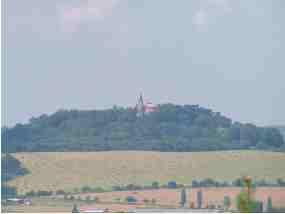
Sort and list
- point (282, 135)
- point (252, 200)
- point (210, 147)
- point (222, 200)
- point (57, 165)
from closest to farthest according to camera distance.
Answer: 1. point (252, 200)
2. point (222, 200)
3. point (282, 135)
4. point (210, 147)
5. point (57, 165)

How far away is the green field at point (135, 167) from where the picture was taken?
1681cm

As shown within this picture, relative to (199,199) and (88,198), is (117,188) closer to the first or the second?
(88,198)

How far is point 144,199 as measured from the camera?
1463 cm

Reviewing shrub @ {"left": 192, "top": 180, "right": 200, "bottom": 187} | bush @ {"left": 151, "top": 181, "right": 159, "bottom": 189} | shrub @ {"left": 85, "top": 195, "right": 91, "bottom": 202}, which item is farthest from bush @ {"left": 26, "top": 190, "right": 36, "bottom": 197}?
shrub @ {"left": 192, "top": 180, "right": 200, "bottom": 187}

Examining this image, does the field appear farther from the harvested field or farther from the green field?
the green field

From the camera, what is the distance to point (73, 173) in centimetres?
1870

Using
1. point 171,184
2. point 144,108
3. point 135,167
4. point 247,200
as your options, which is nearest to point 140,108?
point 144,108

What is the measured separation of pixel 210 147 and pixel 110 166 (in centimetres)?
254

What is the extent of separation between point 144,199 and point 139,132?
106 inches

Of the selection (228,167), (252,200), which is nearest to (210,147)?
(228,167)

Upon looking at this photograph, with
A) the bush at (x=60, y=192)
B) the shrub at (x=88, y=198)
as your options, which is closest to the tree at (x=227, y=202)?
the shrub at (x=88, y=198)

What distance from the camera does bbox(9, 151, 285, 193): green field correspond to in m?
16.8

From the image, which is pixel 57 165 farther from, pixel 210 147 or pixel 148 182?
pixel 210 147

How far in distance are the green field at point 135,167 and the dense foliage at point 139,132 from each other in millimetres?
283
